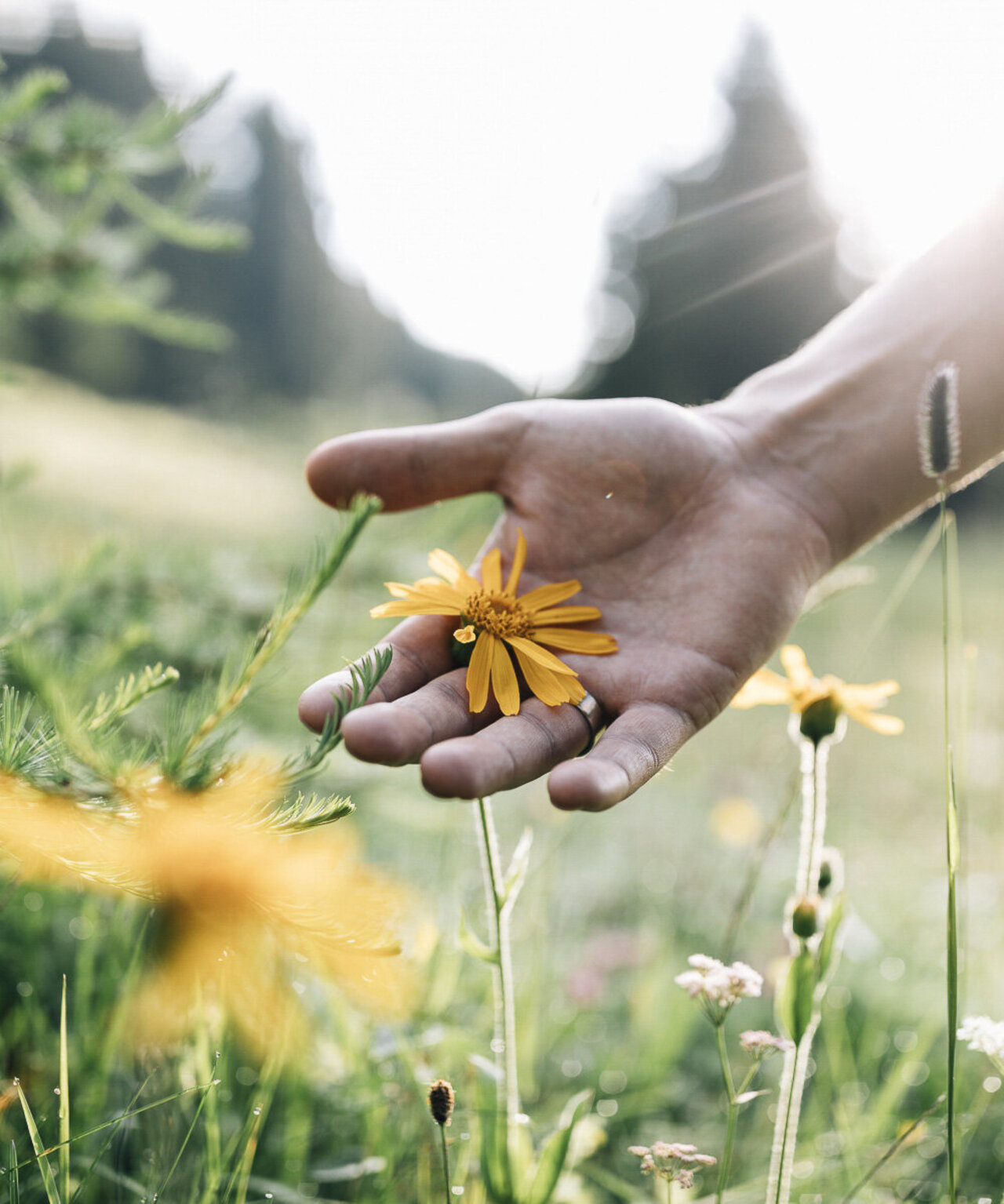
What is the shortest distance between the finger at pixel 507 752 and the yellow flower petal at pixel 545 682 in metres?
0.01

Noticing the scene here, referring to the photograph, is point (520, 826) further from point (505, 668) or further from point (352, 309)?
point (352, 309)

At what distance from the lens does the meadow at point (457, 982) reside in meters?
1.12

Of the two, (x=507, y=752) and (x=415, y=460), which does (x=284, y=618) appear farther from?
(x=415, y=460)

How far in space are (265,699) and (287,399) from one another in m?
→ 18.0

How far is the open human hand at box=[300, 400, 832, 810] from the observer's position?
125 centimetres

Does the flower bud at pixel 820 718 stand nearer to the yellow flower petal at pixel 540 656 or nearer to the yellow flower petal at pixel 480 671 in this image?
the yellow flower petal at pixel 540 656

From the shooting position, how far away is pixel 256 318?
918 inches

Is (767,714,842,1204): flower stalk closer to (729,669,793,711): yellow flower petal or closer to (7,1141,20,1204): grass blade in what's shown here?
(729,669,793,711): yellow flower petal

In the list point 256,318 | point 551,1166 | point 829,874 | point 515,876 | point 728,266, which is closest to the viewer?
point 551,1166

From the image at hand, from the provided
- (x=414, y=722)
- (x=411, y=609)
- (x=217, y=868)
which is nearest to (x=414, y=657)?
(x=411, y=609)

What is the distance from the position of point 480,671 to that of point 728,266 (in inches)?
750

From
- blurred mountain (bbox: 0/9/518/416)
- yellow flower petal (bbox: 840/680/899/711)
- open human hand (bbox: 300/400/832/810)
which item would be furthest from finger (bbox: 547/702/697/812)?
blurred mountain (bbox: 0/9/518/416)

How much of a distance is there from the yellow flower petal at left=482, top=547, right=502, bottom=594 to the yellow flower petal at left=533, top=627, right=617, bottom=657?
0.10m

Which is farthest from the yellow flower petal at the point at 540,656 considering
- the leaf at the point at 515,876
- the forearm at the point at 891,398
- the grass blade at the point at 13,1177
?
the grass blade at the point at 13,1177
